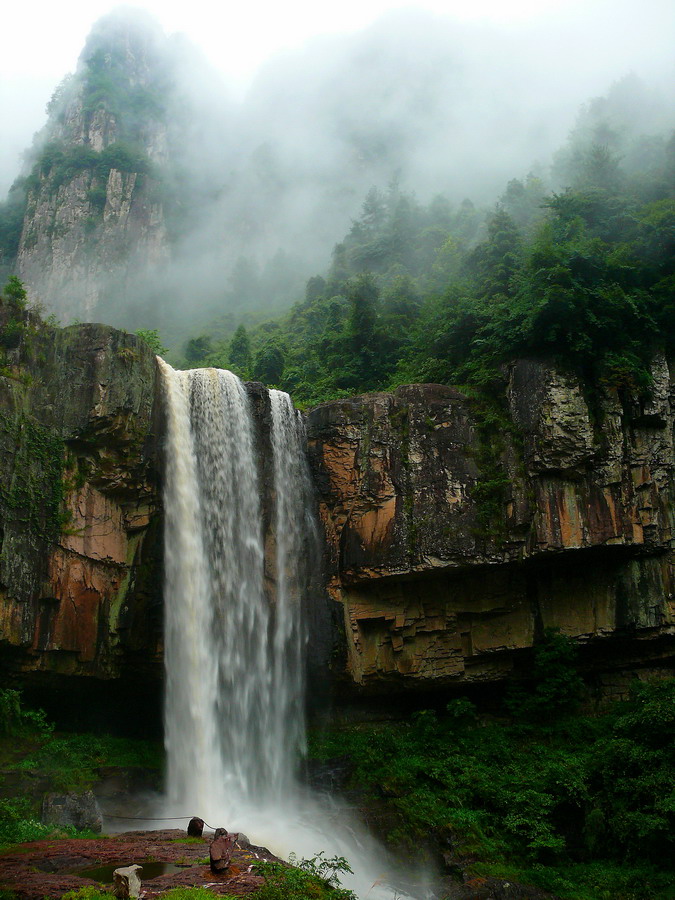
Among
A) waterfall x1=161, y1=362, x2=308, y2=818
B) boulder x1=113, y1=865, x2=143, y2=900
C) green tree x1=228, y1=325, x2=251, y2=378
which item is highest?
green tree x1=228, y1=325, x2=251, y2=378

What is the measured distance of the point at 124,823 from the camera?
14031mm

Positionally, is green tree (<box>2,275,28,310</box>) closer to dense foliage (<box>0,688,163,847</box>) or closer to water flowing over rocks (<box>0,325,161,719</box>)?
water flowing over rocks (<box>0,325,161,719</box>)

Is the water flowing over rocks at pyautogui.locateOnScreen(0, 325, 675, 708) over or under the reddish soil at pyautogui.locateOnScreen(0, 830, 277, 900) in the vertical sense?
over

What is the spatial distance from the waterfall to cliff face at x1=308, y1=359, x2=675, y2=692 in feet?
4.90

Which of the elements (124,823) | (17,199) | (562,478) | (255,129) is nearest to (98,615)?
(124,823)

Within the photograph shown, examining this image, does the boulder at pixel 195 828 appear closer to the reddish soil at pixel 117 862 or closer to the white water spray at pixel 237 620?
the reddish soil at pixel 117 862

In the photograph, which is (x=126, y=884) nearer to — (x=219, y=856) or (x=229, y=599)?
(x=219, y=856)

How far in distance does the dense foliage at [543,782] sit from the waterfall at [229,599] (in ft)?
6.85

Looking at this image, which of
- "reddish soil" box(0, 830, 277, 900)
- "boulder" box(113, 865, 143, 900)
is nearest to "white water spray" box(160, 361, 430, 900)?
"reddish soil" box(0, 830, 277, 900)

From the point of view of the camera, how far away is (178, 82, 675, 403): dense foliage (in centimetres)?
1820

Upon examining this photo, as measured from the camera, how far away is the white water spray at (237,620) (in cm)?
1497

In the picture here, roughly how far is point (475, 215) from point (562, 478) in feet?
85.9

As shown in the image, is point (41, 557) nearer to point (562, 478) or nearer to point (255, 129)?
point (562, 478)

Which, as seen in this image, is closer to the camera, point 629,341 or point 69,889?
point 69,889
